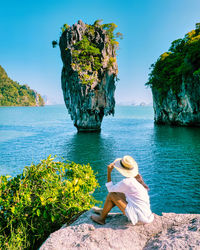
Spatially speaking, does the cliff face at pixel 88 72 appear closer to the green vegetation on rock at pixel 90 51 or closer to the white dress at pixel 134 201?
the green vegetation on rock at pixel 90 51

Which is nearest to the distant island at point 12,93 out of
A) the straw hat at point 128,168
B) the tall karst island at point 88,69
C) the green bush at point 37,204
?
the tall karst island at point 88,69

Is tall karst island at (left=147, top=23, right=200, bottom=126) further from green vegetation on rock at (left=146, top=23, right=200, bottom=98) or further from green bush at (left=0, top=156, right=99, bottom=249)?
green bush at (left=0, top=156, right=99, bottom=249)

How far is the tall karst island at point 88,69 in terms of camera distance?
32906mm

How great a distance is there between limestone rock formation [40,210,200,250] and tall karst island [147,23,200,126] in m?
33.5

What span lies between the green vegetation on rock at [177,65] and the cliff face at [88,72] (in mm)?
12821

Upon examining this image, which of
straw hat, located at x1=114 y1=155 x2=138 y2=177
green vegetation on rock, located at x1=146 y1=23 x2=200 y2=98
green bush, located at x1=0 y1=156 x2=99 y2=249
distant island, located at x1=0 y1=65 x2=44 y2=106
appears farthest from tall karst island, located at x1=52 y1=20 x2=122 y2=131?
distant island, located at x1=0 y1=65 x2=44 y2=106

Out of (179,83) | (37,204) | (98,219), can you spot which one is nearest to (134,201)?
(98,219)

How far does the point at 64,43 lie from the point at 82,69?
5978mm

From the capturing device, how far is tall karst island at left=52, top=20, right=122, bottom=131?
32.9m

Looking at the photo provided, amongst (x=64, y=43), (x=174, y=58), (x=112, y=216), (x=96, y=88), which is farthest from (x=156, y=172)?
(x=174, y=58)

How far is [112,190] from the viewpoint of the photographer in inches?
170

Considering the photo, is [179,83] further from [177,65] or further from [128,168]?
[128,168]

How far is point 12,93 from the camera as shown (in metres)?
169

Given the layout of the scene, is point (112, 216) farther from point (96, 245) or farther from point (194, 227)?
point (194, 227)
